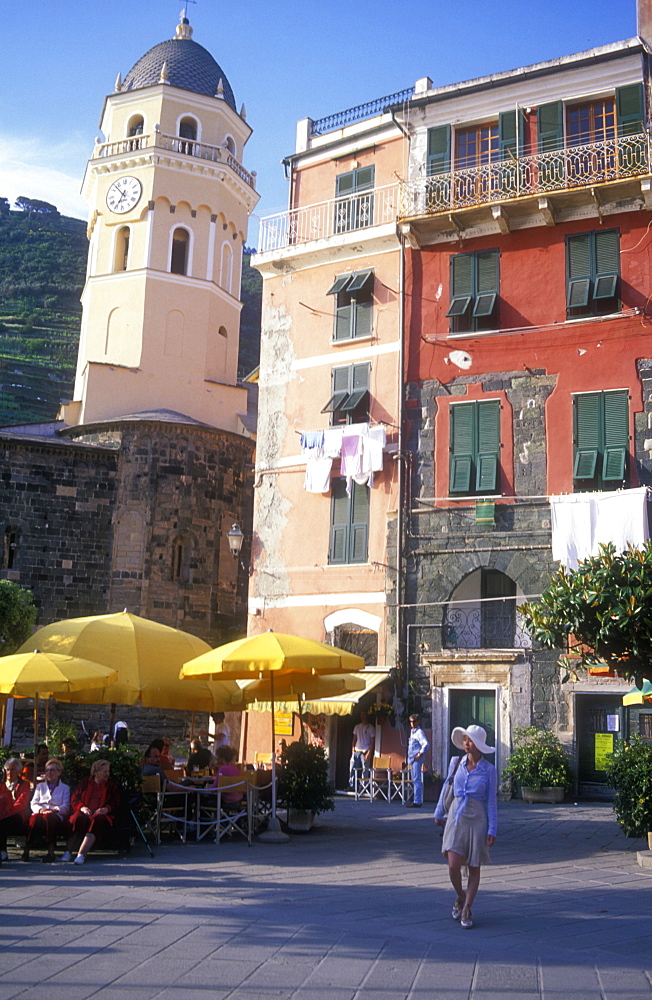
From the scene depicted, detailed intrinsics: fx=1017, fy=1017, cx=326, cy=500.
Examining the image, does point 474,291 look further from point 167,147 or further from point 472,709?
point 167,147

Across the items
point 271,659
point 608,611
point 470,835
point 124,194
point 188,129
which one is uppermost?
point 188,129

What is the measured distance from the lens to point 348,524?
22.5 m

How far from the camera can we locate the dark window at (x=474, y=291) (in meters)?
21.5

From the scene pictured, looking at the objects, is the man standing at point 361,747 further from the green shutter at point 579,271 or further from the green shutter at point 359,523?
the green shutter at point 579,271

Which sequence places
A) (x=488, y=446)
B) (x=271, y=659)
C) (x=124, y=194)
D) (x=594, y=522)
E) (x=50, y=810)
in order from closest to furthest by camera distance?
(x=50, y=810)
(x=271, y=659)
(x=594, y=522)
(x=488, y=446)
(x=124, y=194)

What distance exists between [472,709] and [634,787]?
7.83 m

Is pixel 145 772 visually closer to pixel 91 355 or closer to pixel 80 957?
pixel 80 957

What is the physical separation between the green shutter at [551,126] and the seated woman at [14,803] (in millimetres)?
16549

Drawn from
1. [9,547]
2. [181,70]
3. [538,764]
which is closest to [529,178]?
[538,764]

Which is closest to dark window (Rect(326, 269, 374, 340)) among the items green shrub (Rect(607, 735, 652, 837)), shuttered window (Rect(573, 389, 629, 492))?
shuttered window (Rect(573, 389, 629, 492))

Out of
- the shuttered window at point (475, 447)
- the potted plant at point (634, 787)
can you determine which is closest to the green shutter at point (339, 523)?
the shuttered window at point (475, 447)

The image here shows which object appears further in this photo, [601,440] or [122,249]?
[122,249]

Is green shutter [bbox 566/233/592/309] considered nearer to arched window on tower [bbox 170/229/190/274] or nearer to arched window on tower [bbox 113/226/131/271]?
arched window on tower [bbox 170/229/190/274]

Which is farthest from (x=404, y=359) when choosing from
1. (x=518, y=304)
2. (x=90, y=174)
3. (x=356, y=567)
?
(x=90, y=174)
